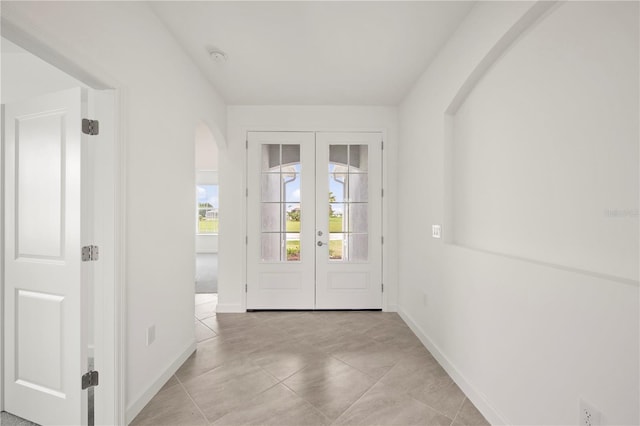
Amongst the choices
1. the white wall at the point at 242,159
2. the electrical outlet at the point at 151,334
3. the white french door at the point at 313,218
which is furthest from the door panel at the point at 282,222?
the electrical outlet at the point at 151,334

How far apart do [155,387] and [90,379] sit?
0.47 metres

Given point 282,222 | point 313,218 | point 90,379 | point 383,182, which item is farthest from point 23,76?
point 383,182

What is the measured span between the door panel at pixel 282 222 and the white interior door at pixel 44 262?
2.10 metres

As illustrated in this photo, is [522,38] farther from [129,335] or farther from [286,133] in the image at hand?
[129,335]

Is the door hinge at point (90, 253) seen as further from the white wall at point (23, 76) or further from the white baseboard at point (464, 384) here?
the white baseboard at point (464, 384)

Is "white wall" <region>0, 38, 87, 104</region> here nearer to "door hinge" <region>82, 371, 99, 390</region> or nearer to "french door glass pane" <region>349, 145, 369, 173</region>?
"door hinge" <region>82, 371, 99, 390</region>

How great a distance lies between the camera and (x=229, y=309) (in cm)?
356

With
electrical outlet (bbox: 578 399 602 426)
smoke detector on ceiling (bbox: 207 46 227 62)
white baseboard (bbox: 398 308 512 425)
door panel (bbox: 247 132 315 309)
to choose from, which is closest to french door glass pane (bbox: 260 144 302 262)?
door panel (bbox: 247 132 315 309)

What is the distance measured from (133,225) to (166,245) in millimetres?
415

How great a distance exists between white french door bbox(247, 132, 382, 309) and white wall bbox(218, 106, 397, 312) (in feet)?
0.33

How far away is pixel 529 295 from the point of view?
1.43 metres

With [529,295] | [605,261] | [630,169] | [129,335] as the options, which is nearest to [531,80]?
[630,169]

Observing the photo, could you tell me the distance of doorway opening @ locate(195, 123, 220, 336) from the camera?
3.61 m

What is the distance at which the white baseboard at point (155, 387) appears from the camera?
171 centimetres
